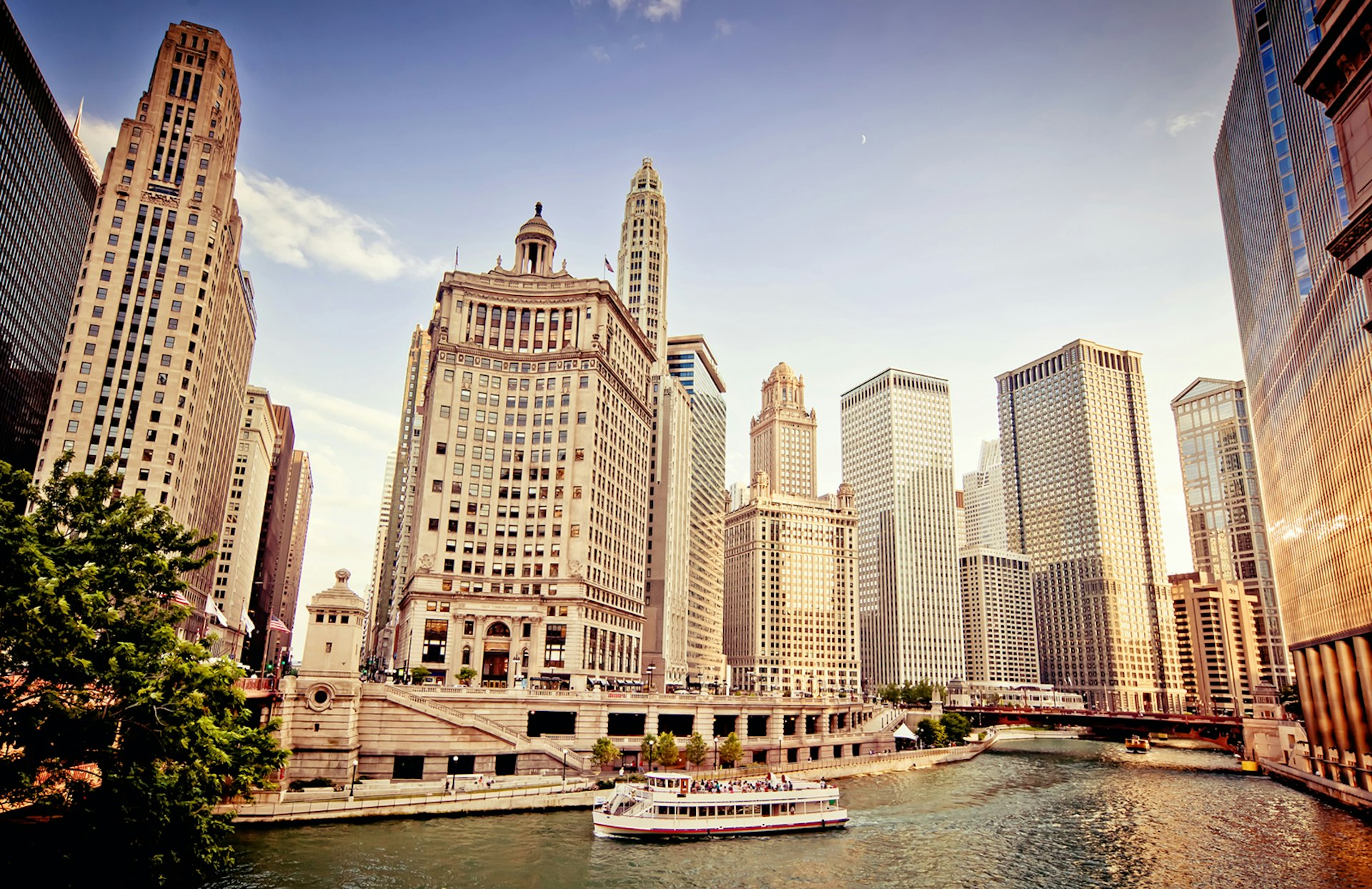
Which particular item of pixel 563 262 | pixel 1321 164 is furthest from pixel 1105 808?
pixel 563 262

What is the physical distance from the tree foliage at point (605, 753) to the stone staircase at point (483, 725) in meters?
1.80

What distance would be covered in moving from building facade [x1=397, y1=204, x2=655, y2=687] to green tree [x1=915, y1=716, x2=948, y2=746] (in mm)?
52617

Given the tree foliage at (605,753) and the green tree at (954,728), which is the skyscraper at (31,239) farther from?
the green tree at (954,728)

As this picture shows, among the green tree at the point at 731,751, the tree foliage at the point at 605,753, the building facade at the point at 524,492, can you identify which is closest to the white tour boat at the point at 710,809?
the tree foliage at the point at 605,753

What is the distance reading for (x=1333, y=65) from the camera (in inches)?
1636

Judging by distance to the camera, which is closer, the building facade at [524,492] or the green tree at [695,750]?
the green tree at [695,750]

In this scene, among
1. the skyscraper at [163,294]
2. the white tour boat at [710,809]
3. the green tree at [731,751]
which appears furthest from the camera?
the skyscraper at [163,294]

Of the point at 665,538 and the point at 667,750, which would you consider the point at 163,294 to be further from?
the point at 667,750

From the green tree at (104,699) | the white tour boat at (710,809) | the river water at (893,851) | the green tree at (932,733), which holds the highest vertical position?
the green tree at (104,699)

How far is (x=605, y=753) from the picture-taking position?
91562 millimetres

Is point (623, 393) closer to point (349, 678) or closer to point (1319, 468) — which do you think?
point (349, 678)

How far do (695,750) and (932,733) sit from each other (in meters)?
70.0

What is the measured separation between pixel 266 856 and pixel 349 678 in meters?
27.2

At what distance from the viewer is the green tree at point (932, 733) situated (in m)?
152
